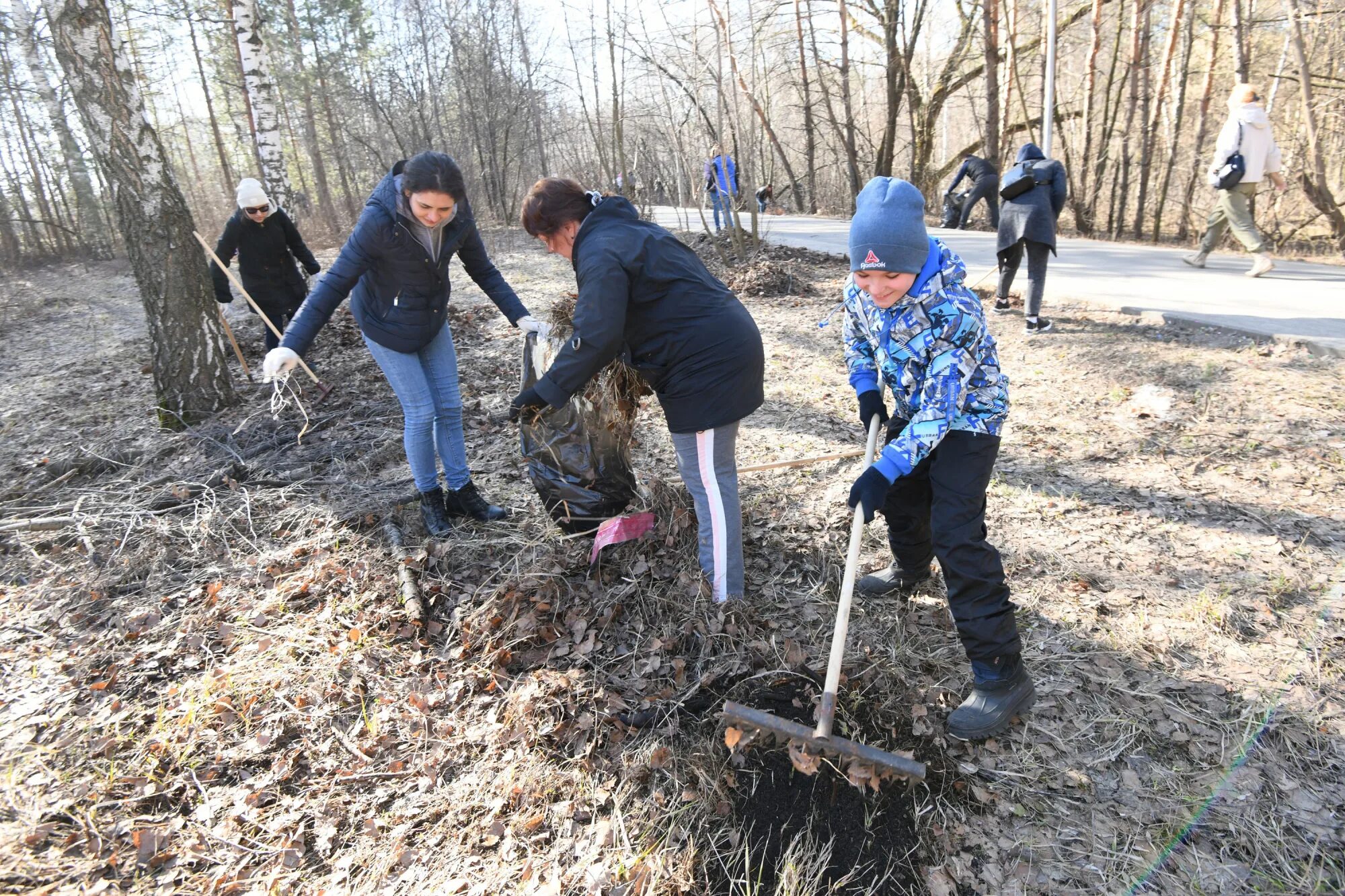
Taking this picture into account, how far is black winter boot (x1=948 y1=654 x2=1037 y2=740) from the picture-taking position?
2.28m

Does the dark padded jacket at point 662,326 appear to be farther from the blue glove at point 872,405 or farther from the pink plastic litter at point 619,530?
the pink plastic litter at point 619,530

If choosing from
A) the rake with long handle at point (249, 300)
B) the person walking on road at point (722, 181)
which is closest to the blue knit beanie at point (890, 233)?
the rake with long handle at point (249, 300)

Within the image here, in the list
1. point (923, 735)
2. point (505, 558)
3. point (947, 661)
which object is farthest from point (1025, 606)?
point (505, 558)

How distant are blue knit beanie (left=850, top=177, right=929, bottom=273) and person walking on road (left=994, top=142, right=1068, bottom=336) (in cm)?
427

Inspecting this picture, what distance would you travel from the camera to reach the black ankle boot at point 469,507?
369 centimetres

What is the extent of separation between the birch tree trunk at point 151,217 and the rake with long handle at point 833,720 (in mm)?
4852

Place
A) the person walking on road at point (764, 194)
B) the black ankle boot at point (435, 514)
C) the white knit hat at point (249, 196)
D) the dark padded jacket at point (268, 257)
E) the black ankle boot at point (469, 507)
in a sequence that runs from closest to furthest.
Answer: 1. the black ankle boot at point (435, 514)
2. the black ankle boot at point (469, 507)
3. the white knit hat at point (249, 196)
4. the dark padded jacket at point (268, 257)
5. the person walking on road at point (764, 194)

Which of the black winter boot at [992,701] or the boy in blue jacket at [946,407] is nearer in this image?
the boy in blue jacket at [946,407]

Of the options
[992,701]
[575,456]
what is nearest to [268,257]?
[575,456]

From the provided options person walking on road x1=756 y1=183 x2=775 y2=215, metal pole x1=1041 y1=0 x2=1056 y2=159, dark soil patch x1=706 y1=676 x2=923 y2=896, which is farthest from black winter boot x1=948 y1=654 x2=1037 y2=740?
person walking on road x1=756 y1=183 x2=775 y2=215

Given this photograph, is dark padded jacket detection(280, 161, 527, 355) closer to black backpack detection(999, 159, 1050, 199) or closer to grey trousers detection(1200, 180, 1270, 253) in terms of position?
black backpack detection(999, 159, 1050, 199)

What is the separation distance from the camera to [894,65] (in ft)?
47.1

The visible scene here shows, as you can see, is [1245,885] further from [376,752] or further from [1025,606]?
[376,752]

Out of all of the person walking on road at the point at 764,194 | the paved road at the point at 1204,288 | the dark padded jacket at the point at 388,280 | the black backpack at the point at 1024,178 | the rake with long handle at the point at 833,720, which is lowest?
the rake with long handle at the point at 833,720
